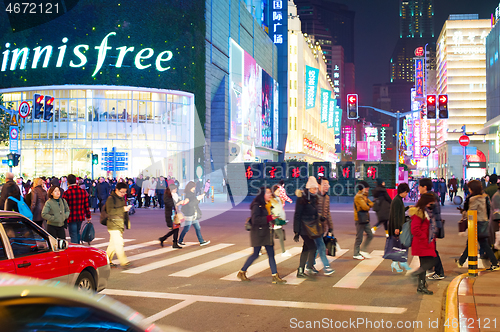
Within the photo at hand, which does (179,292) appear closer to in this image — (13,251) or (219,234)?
(13,251)

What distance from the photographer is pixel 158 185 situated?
2855 centimetres

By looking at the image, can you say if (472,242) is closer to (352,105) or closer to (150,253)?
(150,253)

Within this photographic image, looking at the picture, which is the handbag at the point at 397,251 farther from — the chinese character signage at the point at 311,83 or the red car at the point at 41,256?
the chinese character signage at the point at 311,83

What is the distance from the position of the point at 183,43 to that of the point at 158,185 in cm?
1929

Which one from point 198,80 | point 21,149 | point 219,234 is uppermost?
point 198,80

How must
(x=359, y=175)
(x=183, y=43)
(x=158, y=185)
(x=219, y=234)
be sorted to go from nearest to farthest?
1. (x=219, y=234)
2. (x=158, y=185)
3. (x=359, y=175)
4. (x=183, y=43)

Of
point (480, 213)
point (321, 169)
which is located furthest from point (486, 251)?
point (321, 169)

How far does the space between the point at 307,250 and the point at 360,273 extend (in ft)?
4.30

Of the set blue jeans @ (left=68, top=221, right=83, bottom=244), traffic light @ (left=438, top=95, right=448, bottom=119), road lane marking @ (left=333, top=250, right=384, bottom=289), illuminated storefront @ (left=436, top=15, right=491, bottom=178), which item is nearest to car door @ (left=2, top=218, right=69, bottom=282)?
road lane marking @ (left=333, top=250, right=384, bottom=289)

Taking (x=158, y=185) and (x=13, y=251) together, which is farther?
(x=158, y=185)

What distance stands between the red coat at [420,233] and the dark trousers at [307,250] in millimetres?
2027

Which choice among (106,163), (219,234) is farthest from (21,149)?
(219,234)

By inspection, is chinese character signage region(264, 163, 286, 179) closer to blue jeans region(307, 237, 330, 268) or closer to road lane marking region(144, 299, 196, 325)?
blue jeans region(307, 237, 330, 268)

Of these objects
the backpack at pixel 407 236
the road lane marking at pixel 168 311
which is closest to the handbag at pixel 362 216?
the backpack at pixel 407 236
